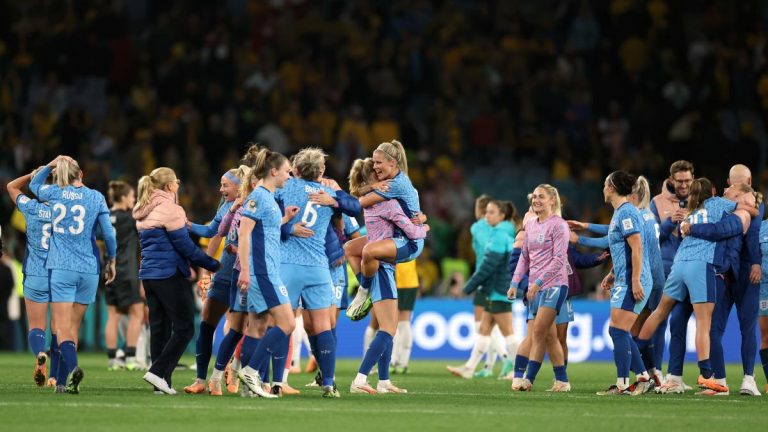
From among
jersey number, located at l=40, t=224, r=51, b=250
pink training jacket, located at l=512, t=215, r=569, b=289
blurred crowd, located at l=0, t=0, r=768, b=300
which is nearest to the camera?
jersey number, located at l=40, t=224, r=51, b=250

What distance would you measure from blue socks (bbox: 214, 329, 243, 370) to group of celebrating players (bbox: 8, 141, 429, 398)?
0.04 feet

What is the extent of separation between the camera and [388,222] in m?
13.3

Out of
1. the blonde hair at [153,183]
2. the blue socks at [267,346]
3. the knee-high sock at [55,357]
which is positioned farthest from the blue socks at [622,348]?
the knee-high sock at [55,357]

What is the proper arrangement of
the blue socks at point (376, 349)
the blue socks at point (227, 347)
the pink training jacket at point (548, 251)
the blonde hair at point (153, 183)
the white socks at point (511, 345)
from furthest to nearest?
1. the white socks at point (511, 345)
2. the pink training jacket at point (548, 251)
3. the blue socks at point (376, 349)
4. the blonde hair at point (153, 183)
5. the blue socks at point (227, 347)

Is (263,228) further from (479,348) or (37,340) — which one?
Answer: (479,348)

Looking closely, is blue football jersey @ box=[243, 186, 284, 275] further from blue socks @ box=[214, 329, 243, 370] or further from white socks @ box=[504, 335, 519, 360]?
white socks @ box=[504, 335, 519, 360]

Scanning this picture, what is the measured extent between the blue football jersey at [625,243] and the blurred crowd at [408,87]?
38.4ft

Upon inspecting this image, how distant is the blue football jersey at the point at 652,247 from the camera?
13977 millimetres

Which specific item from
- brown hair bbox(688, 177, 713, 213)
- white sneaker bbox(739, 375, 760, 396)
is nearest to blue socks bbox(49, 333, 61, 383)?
brown hair bbox(688, 177, 713, 213)

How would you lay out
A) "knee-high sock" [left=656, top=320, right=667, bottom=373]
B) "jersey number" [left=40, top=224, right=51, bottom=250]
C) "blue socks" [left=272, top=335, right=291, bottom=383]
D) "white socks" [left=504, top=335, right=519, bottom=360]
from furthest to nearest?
1. "white socks" [left=504, top=335, right=519, bottom=360]
2. "knee-high sock" [left=656, top=320, right=667, bottom=373]
3. "jersey number" [left=40, top=224, right=51, bottom=250]
4. "blue socks" [left=272, top=335, right=291, bottom=383]

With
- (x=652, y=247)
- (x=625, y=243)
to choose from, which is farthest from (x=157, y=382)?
(x=652, y=247)

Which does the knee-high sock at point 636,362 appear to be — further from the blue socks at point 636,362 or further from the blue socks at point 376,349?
the blue socks at point 376,349

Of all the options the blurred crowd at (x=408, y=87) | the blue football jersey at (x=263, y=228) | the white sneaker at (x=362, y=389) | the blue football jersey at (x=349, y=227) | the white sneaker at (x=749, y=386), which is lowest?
the white sneaker at (x=362, y=389)

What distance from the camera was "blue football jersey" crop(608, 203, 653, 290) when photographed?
44.6 ft
